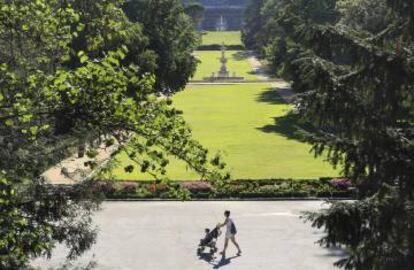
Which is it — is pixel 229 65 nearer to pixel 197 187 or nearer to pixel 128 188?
pixel 197 187

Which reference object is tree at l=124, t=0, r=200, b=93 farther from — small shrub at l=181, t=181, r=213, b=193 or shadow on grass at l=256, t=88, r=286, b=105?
small shrub at l=181, t=181, r=213, b=193

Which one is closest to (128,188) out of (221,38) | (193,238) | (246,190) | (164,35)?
(246,190)

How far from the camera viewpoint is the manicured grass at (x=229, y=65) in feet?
329

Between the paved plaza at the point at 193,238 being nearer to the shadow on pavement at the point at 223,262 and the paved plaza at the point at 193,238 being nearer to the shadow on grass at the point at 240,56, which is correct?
the shadow on pavement at the point at 223,262

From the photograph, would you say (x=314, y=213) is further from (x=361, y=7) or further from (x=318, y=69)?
(x=361, y=7)

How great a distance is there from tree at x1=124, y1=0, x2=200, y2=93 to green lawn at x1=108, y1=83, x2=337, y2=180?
4206 millimetres

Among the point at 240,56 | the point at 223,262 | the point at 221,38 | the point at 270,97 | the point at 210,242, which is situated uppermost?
the point at 210,242

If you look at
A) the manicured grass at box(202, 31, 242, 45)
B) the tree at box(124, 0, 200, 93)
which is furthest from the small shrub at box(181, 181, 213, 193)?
the manicured grass at box(202, 31, 242, 45)

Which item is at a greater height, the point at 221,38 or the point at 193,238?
the point at 193,238

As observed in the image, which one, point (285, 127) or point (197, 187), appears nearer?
point (197, 187)

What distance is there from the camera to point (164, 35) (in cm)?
5391

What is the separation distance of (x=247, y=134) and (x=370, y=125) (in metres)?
36.5

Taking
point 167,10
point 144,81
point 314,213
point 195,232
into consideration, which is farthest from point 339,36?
point 167,10

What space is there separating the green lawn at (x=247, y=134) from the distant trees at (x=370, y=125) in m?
15.3
